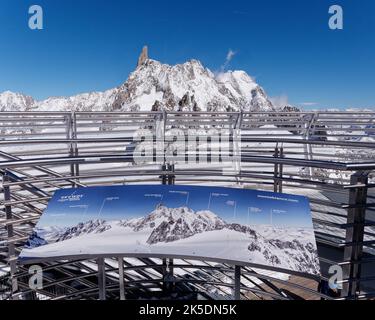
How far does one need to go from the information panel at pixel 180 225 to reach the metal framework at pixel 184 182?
7 centimetres

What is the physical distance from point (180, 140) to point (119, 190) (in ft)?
7.81

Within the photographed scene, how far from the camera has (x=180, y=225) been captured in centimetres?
168

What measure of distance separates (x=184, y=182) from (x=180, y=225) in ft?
8.41

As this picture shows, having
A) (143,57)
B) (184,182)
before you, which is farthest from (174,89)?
(184,182)

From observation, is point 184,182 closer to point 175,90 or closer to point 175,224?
point 175,224

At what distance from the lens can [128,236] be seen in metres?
1.64

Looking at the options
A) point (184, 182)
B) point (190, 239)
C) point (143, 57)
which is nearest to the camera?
point (190, 239)

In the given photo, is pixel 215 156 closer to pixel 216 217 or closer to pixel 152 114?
pixel 216 217

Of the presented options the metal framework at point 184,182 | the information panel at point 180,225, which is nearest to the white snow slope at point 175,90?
the metal framework at point 184,182

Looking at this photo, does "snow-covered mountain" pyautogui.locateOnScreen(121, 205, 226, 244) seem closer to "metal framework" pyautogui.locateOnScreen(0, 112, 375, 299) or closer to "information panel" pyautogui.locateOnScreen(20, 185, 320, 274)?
"information panel" pyautogui.locateOnScreen(20, 185, 320, 274)

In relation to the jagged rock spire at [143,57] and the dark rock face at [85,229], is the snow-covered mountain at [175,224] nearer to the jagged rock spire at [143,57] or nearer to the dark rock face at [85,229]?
the dark rock face at [85,229]

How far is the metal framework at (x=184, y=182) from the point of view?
5.78ft

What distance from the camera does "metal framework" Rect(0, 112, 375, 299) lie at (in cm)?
176

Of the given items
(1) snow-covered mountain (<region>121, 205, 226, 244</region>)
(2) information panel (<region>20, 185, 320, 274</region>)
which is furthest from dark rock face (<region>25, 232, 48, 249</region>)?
(1) snow-covered mountain (<region>121, 205, 226, 244</region>)
